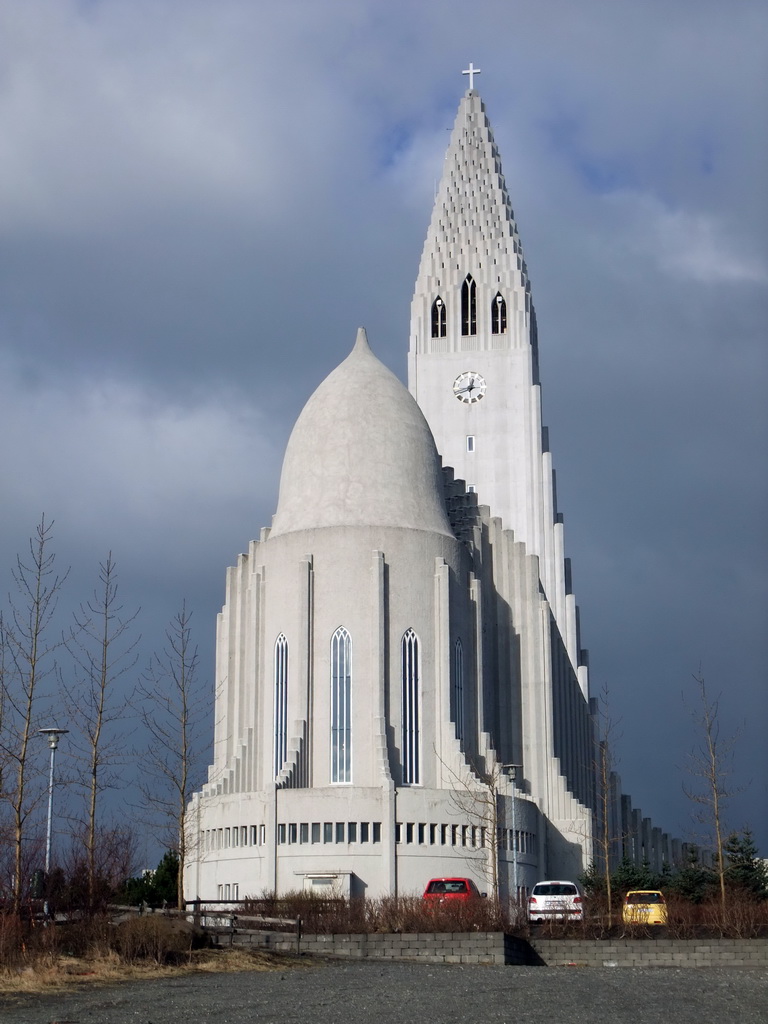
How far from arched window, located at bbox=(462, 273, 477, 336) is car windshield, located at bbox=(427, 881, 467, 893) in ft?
185

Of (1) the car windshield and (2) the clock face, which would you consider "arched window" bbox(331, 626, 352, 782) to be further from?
(2) the clock face

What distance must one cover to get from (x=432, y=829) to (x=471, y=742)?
595 centimetres

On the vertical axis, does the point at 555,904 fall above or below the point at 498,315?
below

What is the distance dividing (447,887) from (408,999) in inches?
650

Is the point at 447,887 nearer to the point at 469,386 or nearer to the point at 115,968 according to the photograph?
the point at 115,968

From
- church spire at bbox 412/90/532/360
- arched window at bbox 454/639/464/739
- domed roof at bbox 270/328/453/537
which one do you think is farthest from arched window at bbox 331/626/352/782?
church spire at bbox 412/90/532/360

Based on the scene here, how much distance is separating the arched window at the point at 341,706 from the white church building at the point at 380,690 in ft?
0.25

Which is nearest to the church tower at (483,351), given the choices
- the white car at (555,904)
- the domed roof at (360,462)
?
the domed roof at (360,462)

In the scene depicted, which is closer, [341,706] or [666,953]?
[666,953]

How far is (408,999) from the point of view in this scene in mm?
24453

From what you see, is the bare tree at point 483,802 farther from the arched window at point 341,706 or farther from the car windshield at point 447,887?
the car windshield at point 447,887

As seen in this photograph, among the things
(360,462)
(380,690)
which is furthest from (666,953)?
(360,462)

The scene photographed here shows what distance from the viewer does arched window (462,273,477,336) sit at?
305ft

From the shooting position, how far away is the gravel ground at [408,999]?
2222 cm
